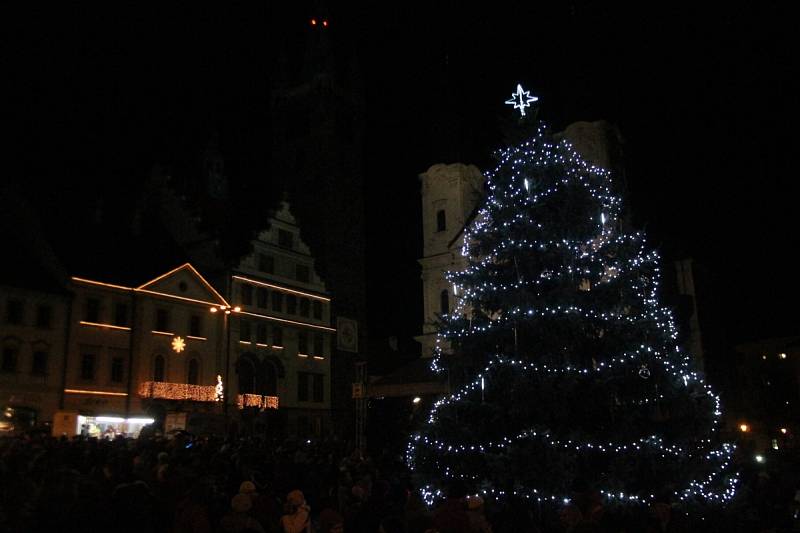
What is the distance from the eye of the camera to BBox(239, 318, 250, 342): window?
44.5 metres

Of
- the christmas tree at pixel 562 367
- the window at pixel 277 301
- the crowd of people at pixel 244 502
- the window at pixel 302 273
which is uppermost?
the window at pixel 302 273

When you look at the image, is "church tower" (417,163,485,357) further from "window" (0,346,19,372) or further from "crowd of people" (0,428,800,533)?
"crowd of people" (0,428,800,533)

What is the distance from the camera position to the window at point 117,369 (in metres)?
37.7

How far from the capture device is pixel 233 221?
5616cm

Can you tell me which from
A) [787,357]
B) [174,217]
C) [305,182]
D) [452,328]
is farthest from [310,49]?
[787,357]

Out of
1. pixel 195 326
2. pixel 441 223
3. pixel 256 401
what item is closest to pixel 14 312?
pixel 195 326

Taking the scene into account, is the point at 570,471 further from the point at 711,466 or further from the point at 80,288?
the point at 80,288

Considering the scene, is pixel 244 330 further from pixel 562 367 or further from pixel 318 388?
pixel 562 367

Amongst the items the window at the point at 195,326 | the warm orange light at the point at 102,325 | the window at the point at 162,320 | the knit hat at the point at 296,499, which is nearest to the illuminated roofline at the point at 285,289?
the window at the point at 195,326

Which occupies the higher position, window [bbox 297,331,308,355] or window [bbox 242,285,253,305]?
window [bbox 242,285,253,305]

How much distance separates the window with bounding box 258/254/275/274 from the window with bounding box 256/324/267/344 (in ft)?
11.6

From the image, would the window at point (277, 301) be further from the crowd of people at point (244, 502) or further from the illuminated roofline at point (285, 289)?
the crowd of people at point (244, 502)

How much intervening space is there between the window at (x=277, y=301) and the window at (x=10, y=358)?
638 inches

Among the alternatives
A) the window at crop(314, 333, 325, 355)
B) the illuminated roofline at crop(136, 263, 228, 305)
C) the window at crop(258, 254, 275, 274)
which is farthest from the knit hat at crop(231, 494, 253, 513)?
the window at crop(314, 333, 325, 355)
